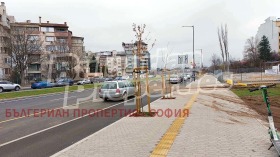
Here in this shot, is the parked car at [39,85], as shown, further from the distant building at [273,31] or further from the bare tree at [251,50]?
the distant building at [273,31]

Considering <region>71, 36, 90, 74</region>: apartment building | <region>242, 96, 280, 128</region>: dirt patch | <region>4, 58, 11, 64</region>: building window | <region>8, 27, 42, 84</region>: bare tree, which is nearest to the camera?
<region>242, 96, 280, 128</region>: dirt patch

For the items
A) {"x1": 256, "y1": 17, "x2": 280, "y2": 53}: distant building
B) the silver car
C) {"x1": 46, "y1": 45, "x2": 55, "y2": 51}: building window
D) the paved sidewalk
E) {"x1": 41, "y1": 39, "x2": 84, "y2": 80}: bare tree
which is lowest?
the paved sidewalk

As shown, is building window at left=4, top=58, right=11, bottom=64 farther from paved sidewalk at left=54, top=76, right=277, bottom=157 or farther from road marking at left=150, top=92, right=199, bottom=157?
road marking at left=150, top=92, right=199, bottom=157

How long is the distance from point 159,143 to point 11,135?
17.1 ft

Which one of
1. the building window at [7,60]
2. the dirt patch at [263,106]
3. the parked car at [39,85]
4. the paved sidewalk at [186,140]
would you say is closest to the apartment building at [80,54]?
the building window at [7,60]

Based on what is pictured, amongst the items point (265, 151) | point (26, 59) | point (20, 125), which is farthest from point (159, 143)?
point (26, 59)

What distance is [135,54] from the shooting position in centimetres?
1320

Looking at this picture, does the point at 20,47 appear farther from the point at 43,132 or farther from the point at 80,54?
the point at 43,132

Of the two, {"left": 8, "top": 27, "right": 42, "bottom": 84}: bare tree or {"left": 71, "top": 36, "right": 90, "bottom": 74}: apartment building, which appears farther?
{"left": 71, "top": 36, "right": 90, "bottom": 74}: apartment building

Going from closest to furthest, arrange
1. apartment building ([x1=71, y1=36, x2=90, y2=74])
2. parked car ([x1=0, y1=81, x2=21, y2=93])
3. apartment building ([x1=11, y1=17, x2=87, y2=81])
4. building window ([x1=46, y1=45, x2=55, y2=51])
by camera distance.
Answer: parked car ([x1=0, y1=81, x2=21, y2=93]) < apartment building ([x1=11, y1=17, x2=87, y2=81]) < building window ([x1=46, y1=45, x2=55, y2=51]) < apartment building ([x1=71, y1=36, x2=90, y2=74])

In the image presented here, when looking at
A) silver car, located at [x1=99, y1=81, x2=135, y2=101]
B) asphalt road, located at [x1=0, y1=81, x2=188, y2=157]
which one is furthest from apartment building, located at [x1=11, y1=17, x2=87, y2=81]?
asphalt road, located at [x1=0, y1=81, x2=188, y2=157]

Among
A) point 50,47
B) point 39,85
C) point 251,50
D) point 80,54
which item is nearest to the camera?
point 39,85

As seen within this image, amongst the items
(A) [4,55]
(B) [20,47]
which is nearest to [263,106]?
(B) [20,47]

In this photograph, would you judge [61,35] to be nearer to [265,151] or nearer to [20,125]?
[20,125]
